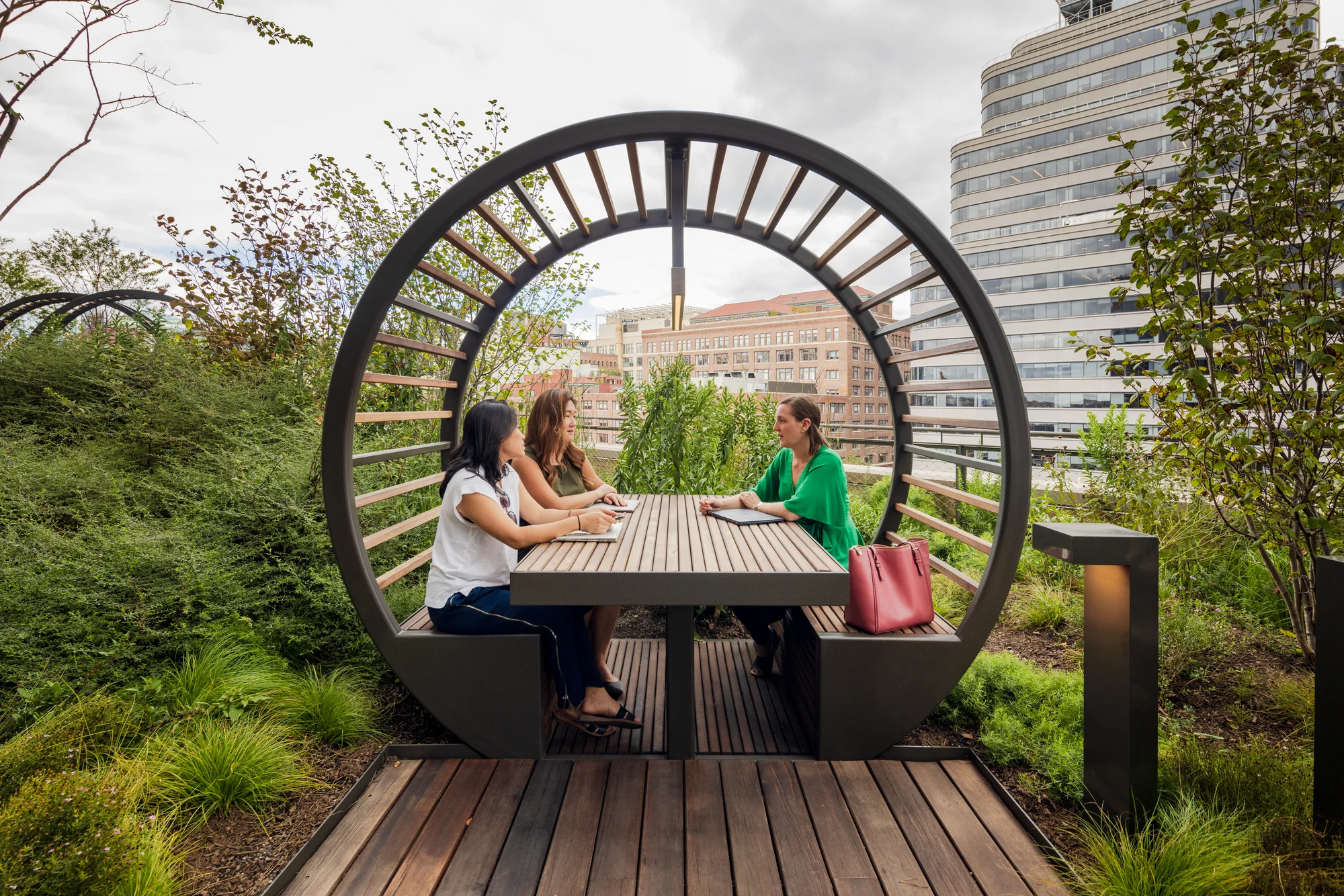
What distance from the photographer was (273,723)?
7.49 ft

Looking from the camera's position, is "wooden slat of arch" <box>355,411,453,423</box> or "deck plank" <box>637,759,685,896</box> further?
"wooden slat of arch" <box>355,411,453,423</box>

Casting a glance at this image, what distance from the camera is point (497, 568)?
7.93 ft

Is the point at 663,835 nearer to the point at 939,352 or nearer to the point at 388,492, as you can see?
the point at 388,492

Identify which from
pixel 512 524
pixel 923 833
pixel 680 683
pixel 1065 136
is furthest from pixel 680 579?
pixel 1065 136

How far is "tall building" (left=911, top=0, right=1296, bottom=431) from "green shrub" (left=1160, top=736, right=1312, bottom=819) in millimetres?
32942

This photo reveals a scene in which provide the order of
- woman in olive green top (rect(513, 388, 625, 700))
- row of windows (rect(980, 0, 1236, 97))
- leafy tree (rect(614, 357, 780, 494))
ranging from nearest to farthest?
woman in olive green top (rect(513, 388, 625, 700)), leafy tree (rect(614, 357, 780, 494)), row of windows (rect(980, 0, 1236, 97))

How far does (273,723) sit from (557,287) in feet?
15.7

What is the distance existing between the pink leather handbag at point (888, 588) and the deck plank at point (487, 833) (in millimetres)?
1390

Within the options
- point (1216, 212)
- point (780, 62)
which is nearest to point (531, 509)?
point (1216, 212)

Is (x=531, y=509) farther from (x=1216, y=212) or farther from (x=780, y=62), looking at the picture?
(x=780, y=62)

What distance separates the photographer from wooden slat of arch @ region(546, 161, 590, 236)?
240cm

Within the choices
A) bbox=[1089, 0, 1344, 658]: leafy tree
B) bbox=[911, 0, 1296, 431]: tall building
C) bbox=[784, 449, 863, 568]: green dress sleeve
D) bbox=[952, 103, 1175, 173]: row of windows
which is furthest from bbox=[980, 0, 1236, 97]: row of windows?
bbox=[784, 449, 863, 568]: green dress sleeve

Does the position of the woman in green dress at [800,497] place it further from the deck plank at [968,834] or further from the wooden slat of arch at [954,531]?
the deck plank at [968,834]

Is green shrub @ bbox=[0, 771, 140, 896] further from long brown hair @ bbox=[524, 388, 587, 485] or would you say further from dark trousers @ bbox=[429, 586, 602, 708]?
long brown hair @ bbox=[524, 388, 587, 485]
